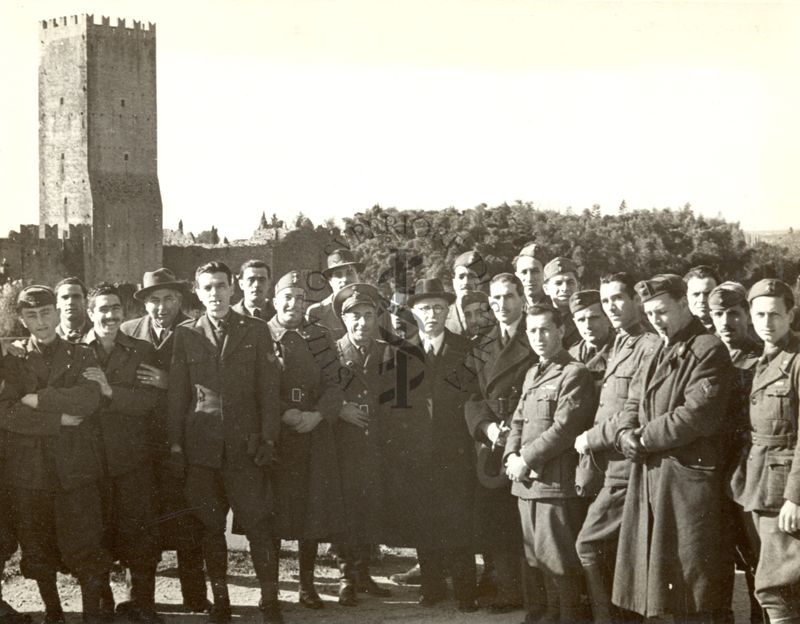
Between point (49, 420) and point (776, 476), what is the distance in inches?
184

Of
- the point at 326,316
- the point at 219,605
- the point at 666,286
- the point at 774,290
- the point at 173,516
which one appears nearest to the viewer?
the point at 774,290

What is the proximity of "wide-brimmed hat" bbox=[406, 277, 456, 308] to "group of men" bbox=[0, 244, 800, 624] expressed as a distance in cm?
3

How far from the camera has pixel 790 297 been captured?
686cm

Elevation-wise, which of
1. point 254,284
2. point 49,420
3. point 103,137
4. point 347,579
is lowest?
point 347,579

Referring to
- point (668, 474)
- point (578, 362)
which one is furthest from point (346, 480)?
point (668, 474)

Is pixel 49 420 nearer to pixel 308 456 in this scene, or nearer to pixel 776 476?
pixel 308 456

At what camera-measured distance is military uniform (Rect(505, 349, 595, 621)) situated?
7547mm

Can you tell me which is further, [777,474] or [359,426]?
[359,426]

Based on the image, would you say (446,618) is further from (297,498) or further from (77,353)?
(77,353)

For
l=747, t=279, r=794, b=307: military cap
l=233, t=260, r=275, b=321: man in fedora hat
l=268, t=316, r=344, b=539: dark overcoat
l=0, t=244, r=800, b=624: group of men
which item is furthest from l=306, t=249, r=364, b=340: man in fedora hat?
l=747, t=279, r=794, b=307: military cap

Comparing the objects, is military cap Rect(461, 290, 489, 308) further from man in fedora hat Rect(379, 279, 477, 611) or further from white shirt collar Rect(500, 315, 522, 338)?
white shirt collar Rect(500, 315, 522, 338)

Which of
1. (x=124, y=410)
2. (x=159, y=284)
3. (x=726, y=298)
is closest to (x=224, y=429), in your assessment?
(x=124, y=410)

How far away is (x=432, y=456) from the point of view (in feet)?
28.5

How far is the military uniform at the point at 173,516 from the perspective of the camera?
26.8 feet
